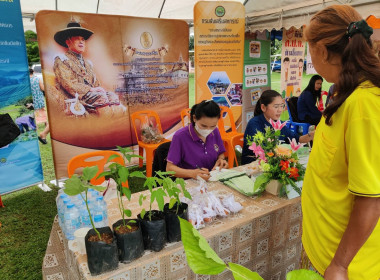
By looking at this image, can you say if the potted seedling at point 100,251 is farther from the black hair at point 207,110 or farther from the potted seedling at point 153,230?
the black hair at point 207,110

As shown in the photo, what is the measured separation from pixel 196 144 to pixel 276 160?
0.78m

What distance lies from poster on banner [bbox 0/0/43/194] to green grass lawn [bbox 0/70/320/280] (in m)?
0.23

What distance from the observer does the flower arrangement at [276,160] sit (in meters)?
1.69

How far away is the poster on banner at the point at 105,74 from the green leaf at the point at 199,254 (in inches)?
151

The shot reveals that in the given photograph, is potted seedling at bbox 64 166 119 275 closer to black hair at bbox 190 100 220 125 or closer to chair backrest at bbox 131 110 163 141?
black hair at bbox 190 100 220 125

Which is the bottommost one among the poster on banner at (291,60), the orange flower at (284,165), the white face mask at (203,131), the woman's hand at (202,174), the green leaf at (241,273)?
the woman's hand at (202,174)

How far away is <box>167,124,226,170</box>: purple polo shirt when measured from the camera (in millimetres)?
2287

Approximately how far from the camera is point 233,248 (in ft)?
4.72

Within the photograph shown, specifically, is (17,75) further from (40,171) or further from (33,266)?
(33,266)

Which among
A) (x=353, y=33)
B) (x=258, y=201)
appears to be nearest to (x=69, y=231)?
(x=258, y=201)

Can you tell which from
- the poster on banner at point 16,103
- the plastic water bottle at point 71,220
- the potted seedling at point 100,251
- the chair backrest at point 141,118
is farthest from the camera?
the chair backrest at point 141,118

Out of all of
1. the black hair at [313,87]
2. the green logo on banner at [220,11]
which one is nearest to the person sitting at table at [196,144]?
the green logo on banner at [220,11]

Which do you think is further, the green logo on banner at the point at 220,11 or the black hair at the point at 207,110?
the green logo on banner at the point at 220,11

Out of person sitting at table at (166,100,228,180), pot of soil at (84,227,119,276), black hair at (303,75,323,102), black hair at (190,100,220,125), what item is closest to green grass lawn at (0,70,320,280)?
person sitting at table at (166,100,228,180)
